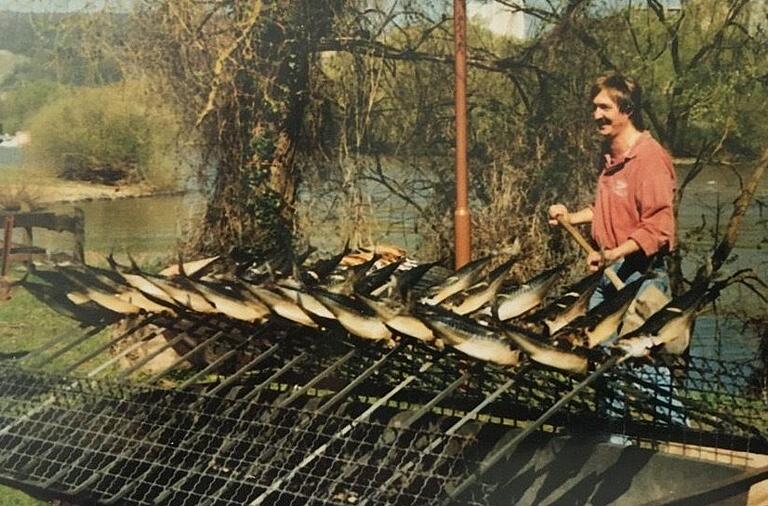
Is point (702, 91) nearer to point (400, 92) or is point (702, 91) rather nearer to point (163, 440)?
point (400, 92)

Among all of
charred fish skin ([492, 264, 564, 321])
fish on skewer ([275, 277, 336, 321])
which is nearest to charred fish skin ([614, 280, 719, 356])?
charred fish skin ([492, 264, 564, 321])

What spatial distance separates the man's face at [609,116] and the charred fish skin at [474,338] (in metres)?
2.00

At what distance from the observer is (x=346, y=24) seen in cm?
483

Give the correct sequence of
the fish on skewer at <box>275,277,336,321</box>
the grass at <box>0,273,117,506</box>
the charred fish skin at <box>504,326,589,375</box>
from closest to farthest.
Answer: the charred fish skin at <box>504,326,589,375</box>, the fish on skewer at <box>275,277,336,321</box>, the grass at <box>0,273,117,506</box>

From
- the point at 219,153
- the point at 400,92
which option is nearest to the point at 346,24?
the point at 400,92

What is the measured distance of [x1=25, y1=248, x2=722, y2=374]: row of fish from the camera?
1.94 metres

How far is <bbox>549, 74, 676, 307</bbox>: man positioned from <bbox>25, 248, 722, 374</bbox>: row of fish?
953 mm

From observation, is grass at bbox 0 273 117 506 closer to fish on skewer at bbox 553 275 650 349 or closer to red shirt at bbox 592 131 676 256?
red shirt at bbox 592 131 676 256

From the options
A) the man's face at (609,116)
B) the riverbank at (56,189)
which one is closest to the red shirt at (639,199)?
the man's face at (609,116)

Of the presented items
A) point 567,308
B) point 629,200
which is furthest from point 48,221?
point 567,308

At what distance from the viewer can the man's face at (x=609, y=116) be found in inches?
148

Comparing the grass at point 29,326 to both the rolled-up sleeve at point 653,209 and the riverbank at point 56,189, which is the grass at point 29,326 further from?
the rolled-up sleeve at point 653,209

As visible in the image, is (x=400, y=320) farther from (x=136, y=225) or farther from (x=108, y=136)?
(x=108, y=136)

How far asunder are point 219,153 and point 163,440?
2.60 m
